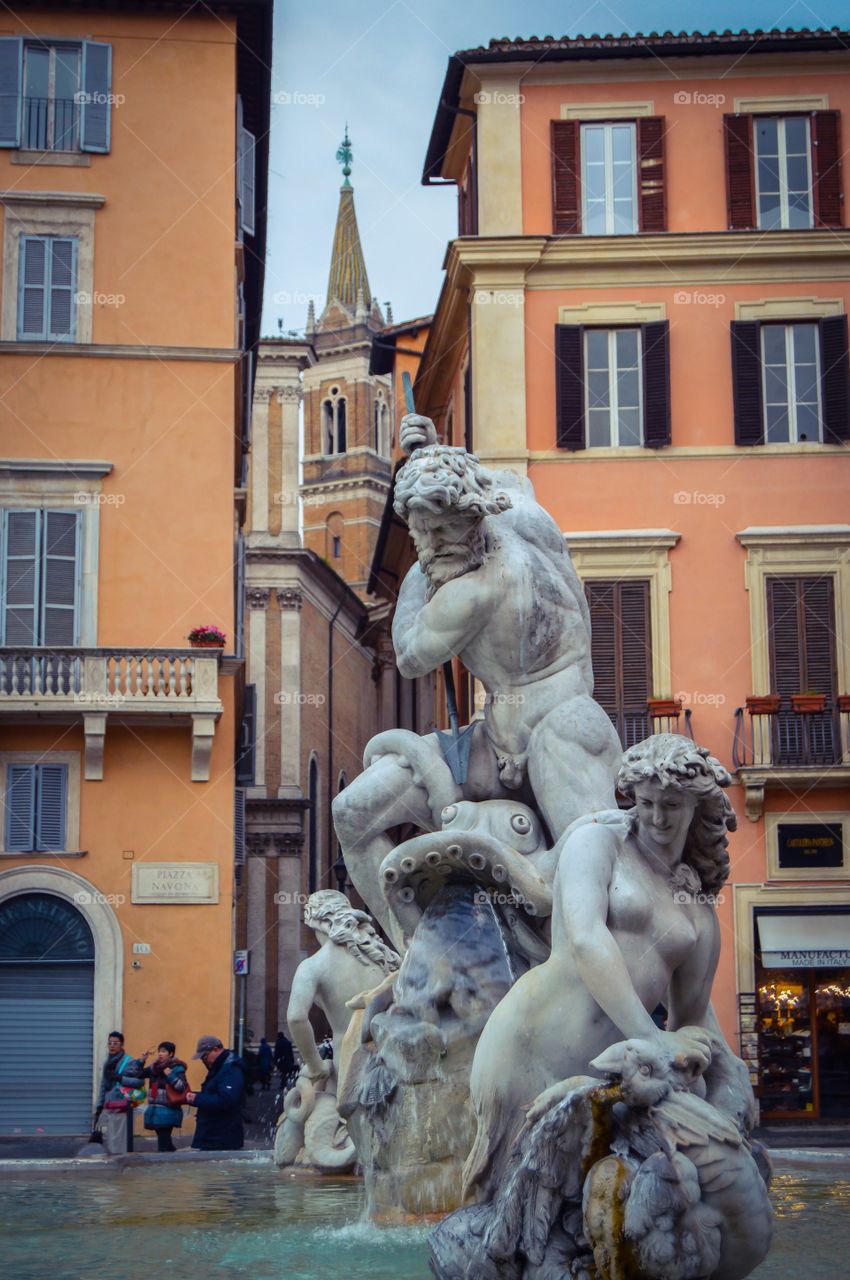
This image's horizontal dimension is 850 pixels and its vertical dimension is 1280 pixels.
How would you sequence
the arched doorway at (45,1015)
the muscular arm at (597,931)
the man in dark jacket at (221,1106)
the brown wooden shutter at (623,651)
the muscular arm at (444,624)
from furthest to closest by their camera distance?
1. the brown wooden shutter at (623,651)
2. the arched doorway at (45,1015)
3. the man in dark jacket at (221,1106)
4. the muscular arm at (444,624)
5. the muscular arm at (597,931)

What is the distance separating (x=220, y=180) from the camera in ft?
91.6

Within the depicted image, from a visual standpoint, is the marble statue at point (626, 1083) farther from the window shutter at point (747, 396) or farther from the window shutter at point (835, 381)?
the window shutter at point (835, 381)

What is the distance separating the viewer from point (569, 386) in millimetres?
28297

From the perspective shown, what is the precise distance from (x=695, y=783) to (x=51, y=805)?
22.4 m

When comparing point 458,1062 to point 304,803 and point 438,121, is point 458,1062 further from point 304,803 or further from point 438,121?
point 304,803

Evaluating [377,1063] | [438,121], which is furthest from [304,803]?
[377,1063]

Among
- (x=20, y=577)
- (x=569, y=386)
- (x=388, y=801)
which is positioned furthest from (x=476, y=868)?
(x=569, y=386)

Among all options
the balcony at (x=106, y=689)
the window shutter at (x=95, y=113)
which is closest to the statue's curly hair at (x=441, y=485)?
the balcony at (x=106, y=689)

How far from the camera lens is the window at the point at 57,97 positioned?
2792 cm

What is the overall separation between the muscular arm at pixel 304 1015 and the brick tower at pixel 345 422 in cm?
9262

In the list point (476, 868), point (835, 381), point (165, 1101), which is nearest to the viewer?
point (476, 868)

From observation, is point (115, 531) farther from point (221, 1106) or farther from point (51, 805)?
point (221, 1106)

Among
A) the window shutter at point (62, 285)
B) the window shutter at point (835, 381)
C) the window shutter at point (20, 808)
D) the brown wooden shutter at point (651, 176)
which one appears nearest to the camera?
the window shutter at point (20, 808)

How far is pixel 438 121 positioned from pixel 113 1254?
27348mm
